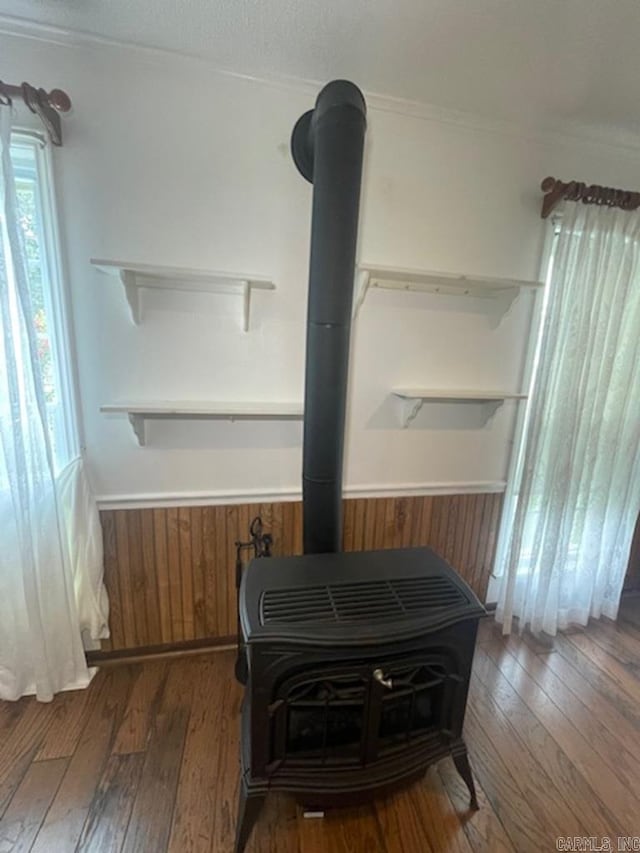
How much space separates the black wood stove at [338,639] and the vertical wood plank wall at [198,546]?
49cm

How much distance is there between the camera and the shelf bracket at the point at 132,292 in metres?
1.42

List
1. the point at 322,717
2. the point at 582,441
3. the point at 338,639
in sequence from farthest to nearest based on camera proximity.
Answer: the point at 582,441, the point at 322,717, the point at 338,639

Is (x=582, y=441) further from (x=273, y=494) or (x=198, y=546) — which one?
(x=198, y=546)

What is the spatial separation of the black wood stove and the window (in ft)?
3.09

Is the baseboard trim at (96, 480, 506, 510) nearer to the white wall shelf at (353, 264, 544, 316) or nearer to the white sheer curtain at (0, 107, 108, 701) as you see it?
the white sheer curtain at (0, 107, 108, 701)

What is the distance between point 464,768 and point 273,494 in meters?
1.19

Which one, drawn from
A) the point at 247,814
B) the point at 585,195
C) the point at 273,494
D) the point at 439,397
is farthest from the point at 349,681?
the point at 585,195

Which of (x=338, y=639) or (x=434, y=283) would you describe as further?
(x=434, y=283)

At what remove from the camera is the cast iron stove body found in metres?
1.08

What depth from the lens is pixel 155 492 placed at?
1.71 metres

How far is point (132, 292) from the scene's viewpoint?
4.92 feet

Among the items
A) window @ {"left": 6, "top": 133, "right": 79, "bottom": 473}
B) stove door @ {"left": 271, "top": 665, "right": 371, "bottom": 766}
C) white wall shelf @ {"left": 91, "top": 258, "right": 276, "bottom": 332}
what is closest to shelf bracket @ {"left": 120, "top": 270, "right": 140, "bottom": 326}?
white wall shelf @ {"left": 91, "top": 258, "right": 276, "bottom": 332}

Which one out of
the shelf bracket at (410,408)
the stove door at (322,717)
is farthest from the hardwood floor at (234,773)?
the shelf bracket at (410,408)

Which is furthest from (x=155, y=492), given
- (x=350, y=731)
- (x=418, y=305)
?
(x=418, y=305)
